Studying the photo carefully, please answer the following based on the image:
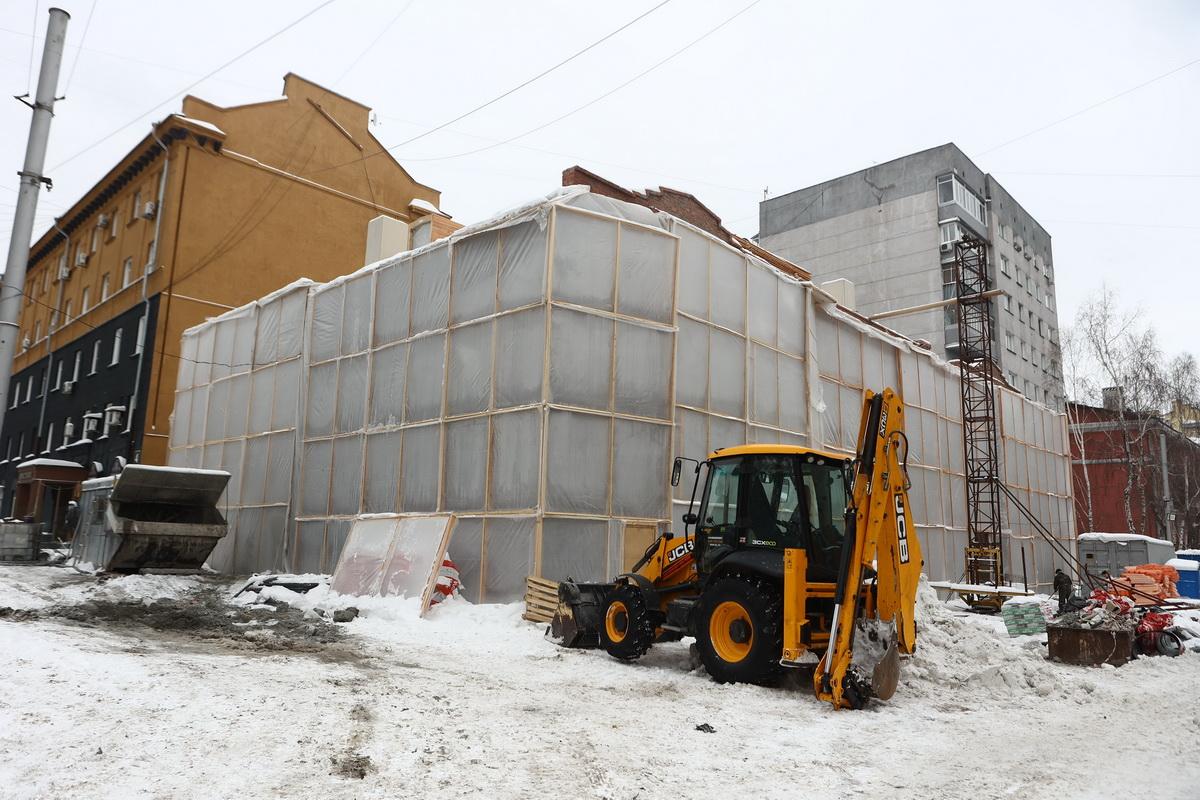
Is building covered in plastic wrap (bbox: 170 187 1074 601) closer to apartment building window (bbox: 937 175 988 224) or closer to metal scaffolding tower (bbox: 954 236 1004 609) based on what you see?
metal scaffolding tower (bbox: 954 236 1004 609)

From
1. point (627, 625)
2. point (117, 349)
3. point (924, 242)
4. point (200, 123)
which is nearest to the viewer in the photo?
point (627, 625)

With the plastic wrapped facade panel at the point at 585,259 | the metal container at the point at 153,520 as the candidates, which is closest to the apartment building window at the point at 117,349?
the metal container at the point at 153,520

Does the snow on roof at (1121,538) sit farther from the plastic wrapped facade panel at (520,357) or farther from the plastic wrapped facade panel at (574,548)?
the plastic wrapped facade panel at (520,357)

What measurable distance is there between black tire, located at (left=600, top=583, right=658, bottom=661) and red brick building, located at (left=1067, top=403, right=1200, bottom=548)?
28.5 metres

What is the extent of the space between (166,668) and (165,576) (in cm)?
1128

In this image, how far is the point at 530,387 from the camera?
1330 centimetres

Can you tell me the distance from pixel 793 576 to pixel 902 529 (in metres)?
1.15

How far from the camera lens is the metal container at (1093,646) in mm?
10258

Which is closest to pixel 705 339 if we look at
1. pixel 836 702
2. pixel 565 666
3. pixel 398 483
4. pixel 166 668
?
pixel 398 483

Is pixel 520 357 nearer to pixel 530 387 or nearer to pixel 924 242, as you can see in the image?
pixel 530 387

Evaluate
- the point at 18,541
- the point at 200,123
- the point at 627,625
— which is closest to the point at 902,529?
the point at 627,625

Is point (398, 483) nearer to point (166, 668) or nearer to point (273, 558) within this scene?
point (273, 558)

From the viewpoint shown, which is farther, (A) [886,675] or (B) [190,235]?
(B) [190,235]

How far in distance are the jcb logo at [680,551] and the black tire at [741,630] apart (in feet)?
3.10
